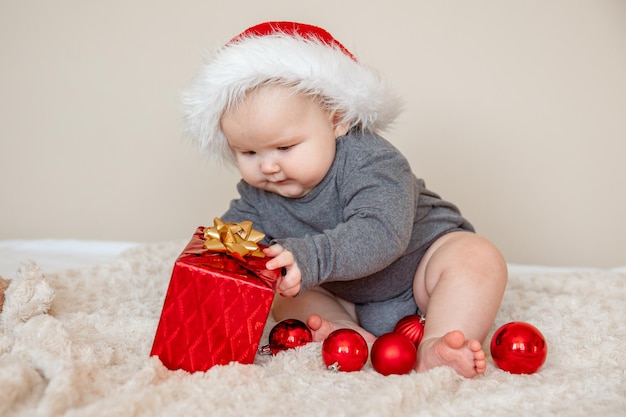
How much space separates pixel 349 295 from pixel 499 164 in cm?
90

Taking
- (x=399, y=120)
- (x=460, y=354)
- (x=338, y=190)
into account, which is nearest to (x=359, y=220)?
(x=338, y=190)

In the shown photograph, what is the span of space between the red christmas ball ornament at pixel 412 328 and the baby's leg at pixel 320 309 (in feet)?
0.24

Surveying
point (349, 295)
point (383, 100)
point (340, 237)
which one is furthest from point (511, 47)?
point (340, 237)

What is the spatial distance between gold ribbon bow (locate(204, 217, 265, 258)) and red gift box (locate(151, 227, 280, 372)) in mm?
11

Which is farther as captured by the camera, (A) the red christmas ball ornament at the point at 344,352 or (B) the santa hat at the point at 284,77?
(B) the santa hat at the point at 284,77

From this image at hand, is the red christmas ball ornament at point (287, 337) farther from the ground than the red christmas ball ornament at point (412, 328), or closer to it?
closer to it

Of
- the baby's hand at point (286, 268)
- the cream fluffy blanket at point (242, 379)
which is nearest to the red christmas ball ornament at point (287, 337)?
the cream fluffy blanket at point (242, 379)

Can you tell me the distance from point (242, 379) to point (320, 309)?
0.42 m

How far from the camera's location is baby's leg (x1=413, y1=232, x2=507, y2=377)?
880mm

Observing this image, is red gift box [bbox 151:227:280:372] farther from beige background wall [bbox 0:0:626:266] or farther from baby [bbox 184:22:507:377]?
beige background wall [bbox 0:0:626:266]

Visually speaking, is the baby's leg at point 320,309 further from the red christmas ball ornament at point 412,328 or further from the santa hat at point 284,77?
the santa hat at point 284,77

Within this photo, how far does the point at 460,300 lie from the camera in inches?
39.4

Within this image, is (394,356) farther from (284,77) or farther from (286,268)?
(284,77)

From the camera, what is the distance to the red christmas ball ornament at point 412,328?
3.46ft
